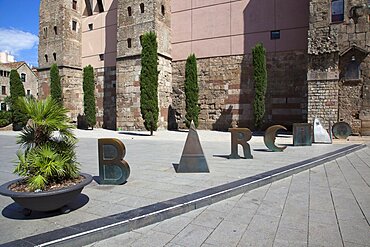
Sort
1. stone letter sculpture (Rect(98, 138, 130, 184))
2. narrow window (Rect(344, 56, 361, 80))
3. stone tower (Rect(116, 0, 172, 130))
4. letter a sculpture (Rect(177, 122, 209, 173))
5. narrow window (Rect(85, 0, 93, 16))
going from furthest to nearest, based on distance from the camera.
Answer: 1. narrow window (Rect(85, 0, 93, 16))
2. stone tower (Rect(116, 0, 172, 130))
3. narrow window (Rect(344, 56, 361, 80))
4. letter a sculpture (Rect(177, 122, 209, 173))
5. stone letter sculpture (Rect(98, 138, 130, 184))

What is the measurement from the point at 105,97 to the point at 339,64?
15.0 metres

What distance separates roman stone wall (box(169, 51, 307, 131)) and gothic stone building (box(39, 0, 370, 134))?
5cm

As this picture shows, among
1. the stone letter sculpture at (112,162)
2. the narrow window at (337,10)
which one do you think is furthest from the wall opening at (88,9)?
the stone letter sculpture at (112,162)

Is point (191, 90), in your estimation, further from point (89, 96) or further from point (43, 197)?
point (43, 197)

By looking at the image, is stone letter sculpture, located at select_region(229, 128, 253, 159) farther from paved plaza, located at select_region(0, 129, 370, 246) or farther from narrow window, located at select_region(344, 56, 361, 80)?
narrow window, located at select_region(344, 56, 361, 80)

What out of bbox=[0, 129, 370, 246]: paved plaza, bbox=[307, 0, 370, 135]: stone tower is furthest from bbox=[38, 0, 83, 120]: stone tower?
bbox=[0, 129, 370, 246]: paved plaza

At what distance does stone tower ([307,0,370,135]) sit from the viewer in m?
12.5

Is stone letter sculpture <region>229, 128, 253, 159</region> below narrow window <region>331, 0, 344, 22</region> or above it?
below

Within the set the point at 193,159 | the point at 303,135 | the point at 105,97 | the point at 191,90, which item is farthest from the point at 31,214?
the point at 105,97

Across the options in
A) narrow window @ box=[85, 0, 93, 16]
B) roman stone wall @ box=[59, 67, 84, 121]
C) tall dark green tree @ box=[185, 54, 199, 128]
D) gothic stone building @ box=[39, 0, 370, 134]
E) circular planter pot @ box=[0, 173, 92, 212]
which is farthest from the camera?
narrow window @ box=[85, 0, 93, 16]

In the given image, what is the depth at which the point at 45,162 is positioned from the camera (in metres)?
2.95

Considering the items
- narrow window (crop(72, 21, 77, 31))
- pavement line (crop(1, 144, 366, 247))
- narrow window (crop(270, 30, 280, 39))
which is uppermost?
narrow window (crop(72, 21, 77, 31))

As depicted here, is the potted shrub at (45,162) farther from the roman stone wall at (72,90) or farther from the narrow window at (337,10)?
the roman stone wall at (72,90)

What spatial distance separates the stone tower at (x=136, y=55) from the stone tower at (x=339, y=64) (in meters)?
8.37
